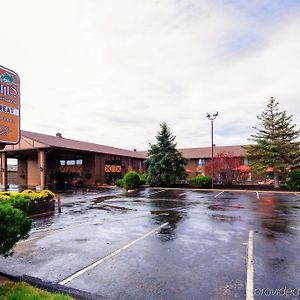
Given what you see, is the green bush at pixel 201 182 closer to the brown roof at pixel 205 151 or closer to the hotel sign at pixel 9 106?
the brown roof at pixel 205 151

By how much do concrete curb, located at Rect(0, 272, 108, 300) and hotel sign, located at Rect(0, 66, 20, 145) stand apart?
296 cm

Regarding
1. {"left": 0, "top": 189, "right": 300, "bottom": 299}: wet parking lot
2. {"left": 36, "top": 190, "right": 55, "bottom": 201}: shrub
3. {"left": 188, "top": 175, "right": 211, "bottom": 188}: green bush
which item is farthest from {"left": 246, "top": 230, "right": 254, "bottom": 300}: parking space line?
{"left": 188, "top": 175, "right": 211, "bottom": 188}: green bush

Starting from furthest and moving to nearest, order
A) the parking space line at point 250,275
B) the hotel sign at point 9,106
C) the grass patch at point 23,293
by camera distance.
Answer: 1. the hotel sign at point 9,106
2. the parking space line at point 250,275
3. the grass patch at point 23,293

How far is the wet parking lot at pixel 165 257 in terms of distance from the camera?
504 centimetres

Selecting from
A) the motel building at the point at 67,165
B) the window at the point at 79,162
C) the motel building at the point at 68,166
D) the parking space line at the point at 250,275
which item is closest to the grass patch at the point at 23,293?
the parking space line at the point at 250,275

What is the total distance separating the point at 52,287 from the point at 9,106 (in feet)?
13.6

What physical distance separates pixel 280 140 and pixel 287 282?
96.4 feet

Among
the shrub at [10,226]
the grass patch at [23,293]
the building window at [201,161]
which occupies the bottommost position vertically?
the grass patch at [23,293]

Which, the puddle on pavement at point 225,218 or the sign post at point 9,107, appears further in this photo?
the puddle on pavement at point 225,218

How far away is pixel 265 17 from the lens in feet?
38.3

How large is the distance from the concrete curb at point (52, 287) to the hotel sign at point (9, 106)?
296 centimetres

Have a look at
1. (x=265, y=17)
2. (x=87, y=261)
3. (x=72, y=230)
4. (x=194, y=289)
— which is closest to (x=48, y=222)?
(x=72, y=230)

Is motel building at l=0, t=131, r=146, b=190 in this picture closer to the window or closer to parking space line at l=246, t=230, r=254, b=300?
the window

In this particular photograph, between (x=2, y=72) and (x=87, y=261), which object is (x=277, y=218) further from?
(x=2, y=72)
